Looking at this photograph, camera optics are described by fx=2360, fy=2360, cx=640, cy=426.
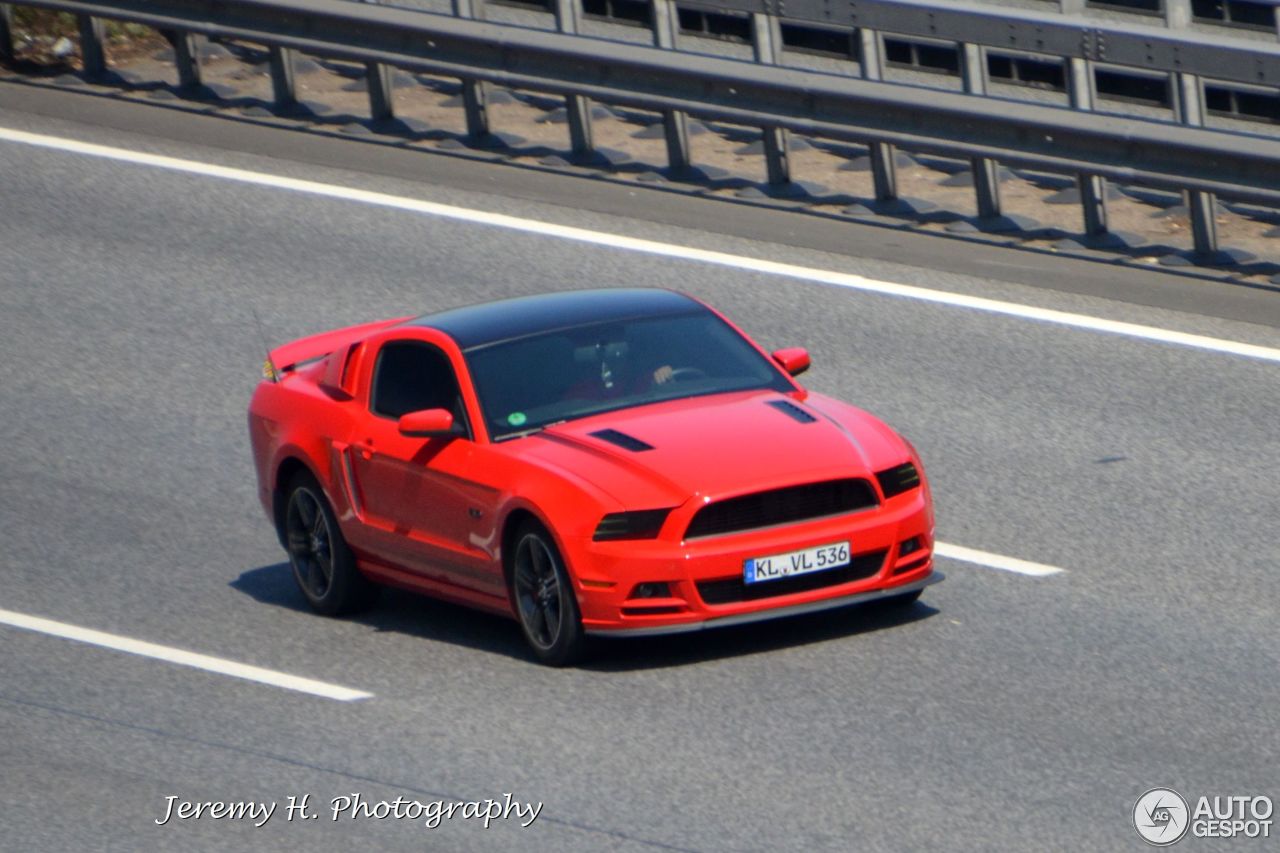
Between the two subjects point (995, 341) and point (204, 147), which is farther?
point (204, 147)

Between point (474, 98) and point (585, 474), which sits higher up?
point (585, 474)

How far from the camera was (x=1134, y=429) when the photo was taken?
12547mm

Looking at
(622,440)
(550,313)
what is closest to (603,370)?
(550,313)

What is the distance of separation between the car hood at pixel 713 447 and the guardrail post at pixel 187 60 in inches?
417

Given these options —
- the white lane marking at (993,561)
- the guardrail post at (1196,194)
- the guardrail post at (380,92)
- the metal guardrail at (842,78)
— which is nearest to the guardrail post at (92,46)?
the metal guardrail at (842,78)

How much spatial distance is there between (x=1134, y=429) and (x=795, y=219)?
176 inches

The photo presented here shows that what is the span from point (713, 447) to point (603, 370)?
95 centimetres

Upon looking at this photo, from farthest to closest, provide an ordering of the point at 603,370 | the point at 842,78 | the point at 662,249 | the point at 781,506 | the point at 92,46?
1. the point at 92,46
2. the point at 842,78
3. the point at 662,249
4. the point at 603,370
5. the point at 781,506

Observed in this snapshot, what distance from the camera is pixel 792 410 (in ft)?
33.0

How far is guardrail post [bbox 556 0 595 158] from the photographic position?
17734mm

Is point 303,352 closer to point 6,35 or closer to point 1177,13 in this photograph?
point 1177,13

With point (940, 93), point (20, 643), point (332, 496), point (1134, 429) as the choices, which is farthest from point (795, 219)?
point (20, 643)

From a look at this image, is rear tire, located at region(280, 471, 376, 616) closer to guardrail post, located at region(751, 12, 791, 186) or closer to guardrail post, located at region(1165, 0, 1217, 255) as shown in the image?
guardrail post, located at region(1165, 0, 1217, 255)

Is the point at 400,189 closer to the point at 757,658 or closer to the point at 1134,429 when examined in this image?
the point at 1134,429
